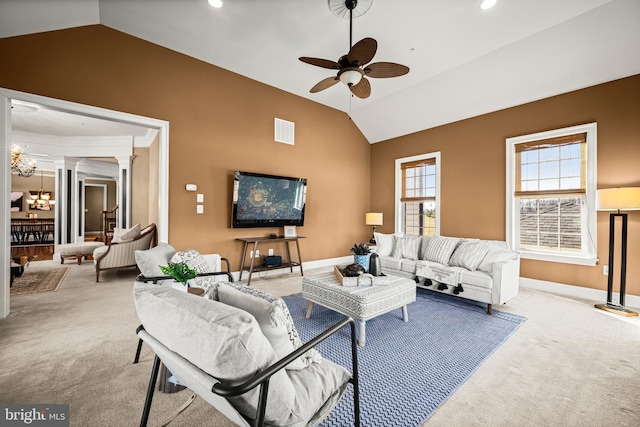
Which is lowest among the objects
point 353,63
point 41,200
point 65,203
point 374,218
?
point 374,218

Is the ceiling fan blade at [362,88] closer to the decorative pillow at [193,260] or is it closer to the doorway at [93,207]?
the decorative pillow at [193,260]

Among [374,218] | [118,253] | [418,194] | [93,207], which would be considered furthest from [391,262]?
[93,207]

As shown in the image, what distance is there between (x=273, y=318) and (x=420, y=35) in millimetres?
4028

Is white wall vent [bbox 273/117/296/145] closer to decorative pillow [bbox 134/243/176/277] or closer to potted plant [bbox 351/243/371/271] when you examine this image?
potted plant [bbox 351/243/371/271]

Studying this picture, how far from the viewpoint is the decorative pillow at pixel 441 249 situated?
13.3ft

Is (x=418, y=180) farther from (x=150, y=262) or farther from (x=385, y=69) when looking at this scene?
(x=150, y=262)

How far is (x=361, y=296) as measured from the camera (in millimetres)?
2484

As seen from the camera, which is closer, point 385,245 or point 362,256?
point 362,256

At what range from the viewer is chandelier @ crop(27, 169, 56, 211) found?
10031 mm

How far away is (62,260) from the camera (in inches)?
234

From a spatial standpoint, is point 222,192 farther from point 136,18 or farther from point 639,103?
point 639,103

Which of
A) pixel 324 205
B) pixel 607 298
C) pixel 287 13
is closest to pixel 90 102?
pixel 287 13

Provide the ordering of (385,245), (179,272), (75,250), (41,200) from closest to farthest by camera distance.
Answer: (179,272) → (385,245) → (75,250) → (41,200)

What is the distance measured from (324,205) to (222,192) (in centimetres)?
222
